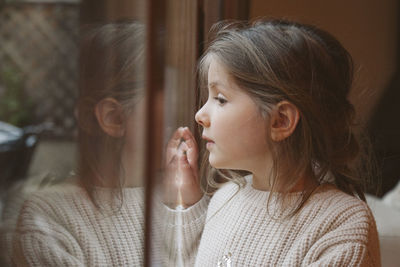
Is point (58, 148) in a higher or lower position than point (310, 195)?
higher

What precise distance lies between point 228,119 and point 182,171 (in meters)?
0.09

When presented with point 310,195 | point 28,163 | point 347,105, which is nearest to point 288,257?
point 310,195

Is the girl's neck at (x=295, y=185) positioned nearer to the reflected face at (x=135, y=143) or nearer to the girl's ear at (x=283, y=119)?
the girl's ear at (x=283, y=119)

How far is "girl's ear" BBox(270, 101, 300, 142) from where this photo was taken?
1.60 feet

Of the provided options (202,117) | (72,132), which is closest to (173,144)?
(202,117)

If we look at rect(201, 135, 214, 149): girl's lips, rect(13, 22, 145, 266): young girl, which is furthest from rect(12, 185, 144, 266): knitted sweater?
rect(201, 135, 214, 149): girl's lips

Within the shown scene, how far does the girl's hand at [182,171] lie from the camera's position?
1.56ft

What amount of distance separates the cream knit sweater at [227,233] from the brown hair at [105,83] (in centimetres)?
3

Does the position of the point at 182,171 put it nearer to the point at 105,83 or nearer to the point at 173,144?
the point at 173,144

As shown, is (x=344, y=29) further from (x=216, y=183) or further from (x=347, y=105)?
(x=216, y=183)

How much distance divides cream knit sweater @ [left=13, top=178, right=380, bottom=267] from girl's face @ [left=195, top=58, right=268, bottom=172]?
0.07 meters

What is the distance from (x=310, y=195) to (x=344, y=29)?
205 mm

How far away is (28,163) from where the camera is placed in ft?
1.11

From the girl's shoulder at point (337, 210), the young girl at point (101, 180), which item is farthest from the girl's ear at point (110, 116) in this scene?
the girl's shoulder at point (337, 210)
